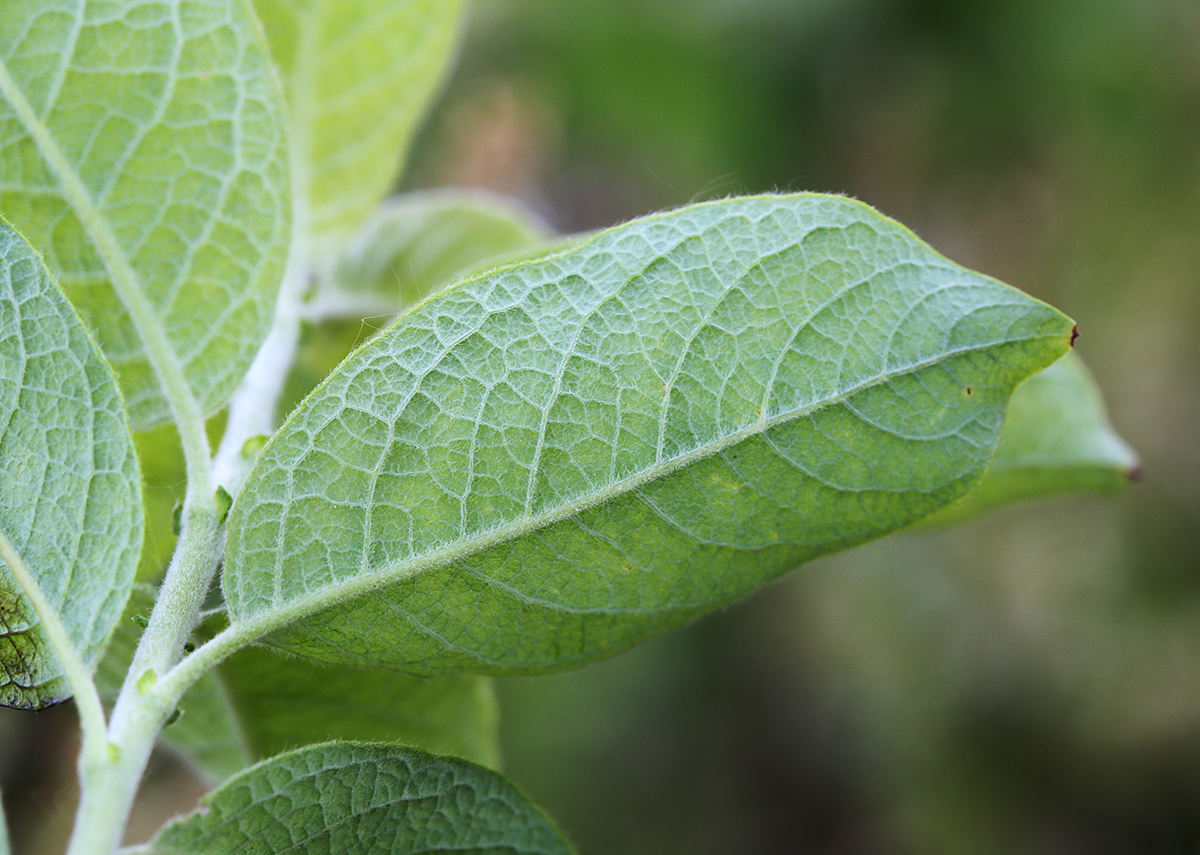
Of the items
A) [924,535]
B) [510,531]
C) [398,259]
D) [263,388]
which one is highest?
[398,259]

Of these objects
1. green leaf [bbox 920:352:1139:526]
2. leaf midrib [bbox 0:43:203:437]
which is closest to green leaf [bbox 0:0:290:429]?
leaf midrib [bbox 0:43:203:437]

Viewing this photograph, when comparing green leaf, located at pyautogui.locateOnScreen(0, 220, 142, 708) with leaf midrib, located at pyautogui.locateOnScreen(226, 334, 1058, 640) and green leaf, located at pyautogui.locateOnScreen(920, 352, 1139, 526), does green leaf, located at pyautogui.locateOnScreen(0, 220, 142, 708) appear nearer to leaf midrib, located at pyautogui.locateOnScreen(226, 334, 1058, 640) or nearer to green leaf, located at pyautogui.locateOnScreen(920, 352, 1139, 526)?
leaf midrib, located at pyautogui.locateOnScreen(226, 334, 1058, 640)

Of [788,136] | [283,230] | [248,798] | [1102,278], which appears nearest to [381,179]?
[283,230]

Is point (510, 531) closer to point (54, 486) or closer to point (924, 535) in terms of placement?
point (54, 486)

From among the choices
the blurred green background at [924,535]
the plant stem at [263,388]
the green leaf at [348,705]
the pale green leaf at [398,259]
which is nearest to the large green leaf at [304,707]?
the green leaf at [348,705]

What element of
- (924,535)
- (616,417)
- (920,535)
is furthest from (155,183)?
(924,535)

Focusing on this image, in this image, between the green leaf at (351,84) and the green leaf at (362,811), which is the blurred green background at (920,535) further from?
the green leaf at (362,811)
